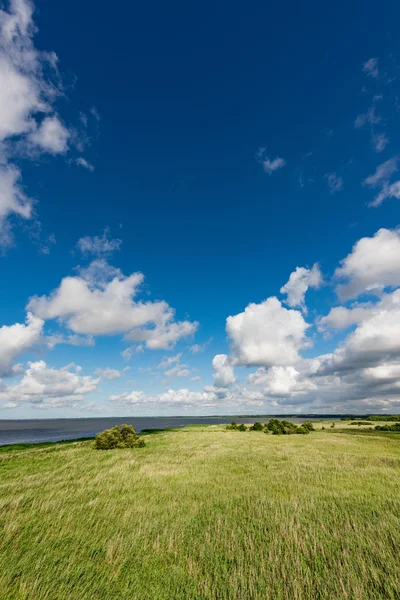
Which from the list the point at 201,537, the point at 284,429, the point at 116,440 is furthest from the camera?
the point at 284,429

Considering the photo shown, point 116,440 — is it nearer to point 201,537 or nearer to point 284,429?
point 201,537

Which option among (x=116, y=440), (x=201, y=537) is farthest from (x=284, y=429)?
(x=201, y=537)

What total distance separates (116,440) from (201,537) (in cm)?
3419

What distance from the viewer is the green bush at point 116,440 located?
40.8 metres

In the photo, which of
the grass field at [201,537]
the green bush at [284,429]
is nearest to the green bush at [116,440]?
the grass field at [201,537]

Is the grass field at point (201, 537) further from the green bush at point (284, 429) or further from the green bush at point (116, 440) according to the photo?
the green bush at point (284, 429)

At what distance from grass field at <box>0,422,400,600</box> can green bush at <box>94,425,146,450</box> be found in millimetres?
20300

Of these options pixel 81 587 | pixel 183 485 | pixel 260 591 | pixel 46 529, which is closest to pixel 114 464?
pixel 183 485

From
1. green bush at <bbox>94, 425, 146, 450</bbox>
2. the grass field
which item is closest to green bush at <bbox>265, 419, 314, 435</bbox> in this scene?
green bush at <bbox>94, 425, 146, 450</bbox>

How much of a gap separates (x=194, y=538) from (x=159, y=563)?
216cm

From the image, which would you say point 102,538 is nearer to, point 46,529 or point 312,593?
point 46,529

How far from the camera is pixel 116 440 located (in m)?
41.6

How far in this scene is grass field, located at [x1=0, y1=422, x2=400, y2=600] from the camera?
8789 millimetres

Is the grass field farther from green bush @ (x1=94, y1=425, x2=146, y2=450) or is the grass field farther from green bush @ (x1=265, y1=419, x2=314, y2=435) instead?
green bush @ (x1=265, y1=419, x2=314, y2=435)
